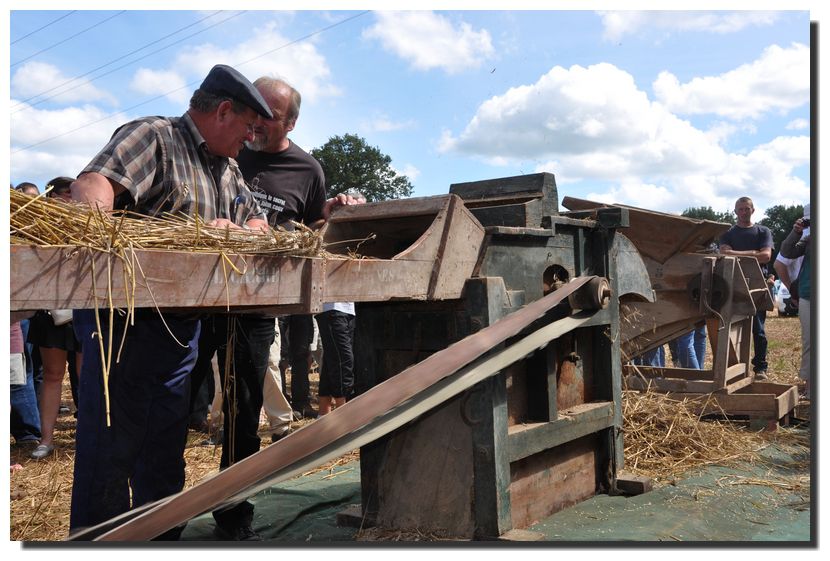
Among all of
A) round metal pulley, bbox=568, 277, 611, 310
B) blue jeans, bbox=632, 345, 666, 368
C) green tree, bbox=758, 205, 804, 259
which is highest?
green tree, bbox=758, 205, 804, 259

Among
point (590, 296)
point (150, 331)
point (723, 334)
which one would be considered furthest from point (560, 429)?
point (723, 334)

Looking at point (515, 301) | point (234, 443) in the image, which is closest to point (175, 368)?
point (234, 443)

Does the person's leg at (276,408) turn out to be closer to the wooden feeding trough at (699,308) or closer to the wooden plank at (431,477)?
the wooden plank at (431,477)

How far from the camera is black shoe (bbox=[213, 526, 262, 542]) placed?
3766 mm

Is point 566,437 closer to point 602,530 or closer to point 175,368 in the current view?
point 602,530

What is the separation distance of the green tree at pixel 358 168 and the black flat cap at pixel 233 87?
42.9 metres

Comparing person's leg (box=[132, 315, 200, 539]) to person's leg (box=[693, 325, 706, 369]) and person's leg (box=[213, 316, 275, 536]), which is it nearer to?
person's leg (box=[213, 316, 275, 536])

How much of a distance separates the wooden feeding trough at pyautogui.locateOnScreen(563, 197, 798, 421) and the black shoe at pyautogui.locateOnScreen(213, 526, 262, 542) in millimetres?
3596

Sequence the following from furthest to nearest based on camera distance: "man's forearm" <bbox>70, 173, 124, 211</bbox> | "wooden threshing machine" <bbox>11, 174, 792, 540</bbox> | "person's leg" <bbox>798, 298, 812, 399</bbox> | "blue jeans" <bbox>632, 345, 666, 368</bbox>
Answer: "blue jeans" <bbox>632, 345, 666, 368</bbox> < "person's leg" <bbox>798, 298, 812, 399</bbox> < "man's forearm" <bbox>70, 173, 124, 211</bbox> < "wooden threshing machine" <bbox>11, 174, 792, 540</bbox>

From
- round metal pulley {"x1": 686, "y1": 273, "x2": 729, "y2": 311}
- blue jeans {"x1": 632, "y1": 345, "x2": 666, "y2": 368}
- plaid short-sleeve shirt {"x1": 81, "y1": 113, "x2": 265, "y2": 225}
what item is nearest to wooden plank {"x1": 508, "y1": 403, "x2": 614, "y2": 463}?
plaid short-sleeve shirt {"x1": 81, "y1": 113, "x2": 265, "y2": 225}

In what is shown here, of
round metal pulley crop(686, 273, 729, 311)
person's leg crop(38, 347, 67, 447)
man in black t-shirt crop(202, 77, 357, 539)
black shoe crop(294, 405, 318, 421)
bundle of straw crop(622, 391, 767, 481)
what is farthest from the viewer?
black shoe crop(294, 405, 318, 421)

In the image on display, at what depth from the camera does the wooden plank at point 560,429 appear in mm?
3648

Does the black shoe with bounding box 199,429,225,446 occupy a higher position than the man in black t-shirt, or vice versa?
the man in black t-shirt

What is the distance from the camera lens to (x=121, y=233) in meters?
2.28
